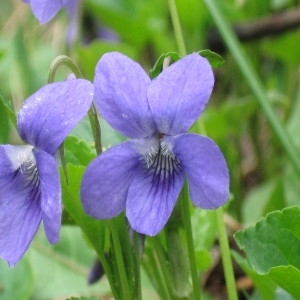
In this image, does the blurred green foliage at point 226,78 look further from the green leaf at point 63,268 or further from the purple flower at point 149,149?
the purple flower at point 149,149

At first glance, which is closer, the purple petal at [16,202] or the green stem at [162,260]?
the purple petal at [16,202]

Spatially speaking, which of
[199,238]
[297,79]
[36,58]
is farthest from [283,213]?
[36,58]

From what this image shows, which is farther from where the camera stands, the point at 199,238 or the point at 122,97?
the point at 199,238

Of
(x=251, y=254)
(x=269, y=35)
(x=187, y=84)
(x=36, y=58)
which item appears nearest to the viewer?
(x=187, y=84)

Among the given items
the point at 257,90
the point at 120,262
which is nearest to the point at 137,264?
the point at 120,262

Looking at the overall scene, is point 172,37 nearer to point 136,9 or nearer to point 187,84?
point 136,9

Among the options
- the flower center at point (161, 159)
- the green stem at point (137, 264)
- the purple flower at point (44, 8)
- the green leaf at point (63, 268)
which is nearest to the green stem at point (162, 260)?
the green stem at point (137, 264)

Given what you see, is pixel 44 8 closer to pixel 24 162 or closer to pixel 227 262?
pixel 24 162
